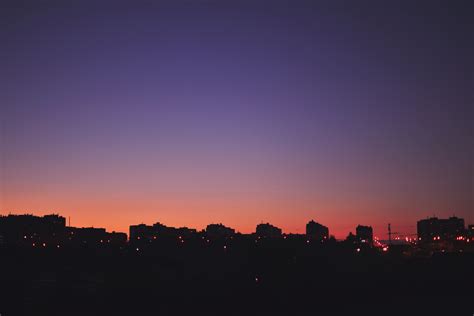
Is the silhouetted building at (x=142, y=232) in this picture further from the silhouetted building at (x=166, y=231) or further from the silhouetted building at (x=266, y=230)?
the silhouetted building at (x=266, y=230)

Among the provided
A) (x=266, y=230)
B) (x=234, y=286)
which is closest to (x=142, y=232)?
(x=266, y=230)

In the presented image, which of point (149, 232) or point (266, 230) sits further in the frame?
point (266, 230)

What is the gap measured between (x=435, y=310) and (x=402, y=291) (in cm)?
737

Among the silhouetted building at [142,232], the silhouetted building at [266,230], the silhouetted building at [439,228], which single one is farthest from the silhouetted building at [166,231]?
the silhouetted building at [439,228]

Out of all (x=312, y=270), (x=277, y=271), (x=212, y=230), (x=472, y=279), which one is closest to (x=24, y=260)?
(x=277, y=271)

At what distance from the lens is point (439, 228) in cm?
16925

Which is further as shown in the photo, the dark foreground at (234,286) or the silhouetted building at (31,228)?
the silhouetted building at (31,228)

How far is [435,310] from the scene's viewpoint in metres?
36.2

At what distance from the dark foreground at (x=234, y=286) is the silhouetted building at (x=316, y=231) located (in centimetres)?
11726

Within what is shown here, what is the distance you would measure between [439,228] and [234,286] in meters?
145

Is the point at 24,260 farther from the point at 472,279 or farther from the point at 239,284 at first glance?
the point at 472,279

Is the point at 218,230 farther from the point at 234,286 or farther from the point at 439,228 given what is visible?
the point at 234,286

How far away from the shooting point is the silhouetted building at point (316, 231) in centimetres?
17588

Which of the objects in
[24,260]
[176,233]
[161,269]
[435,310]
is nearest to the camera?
[435,310]
